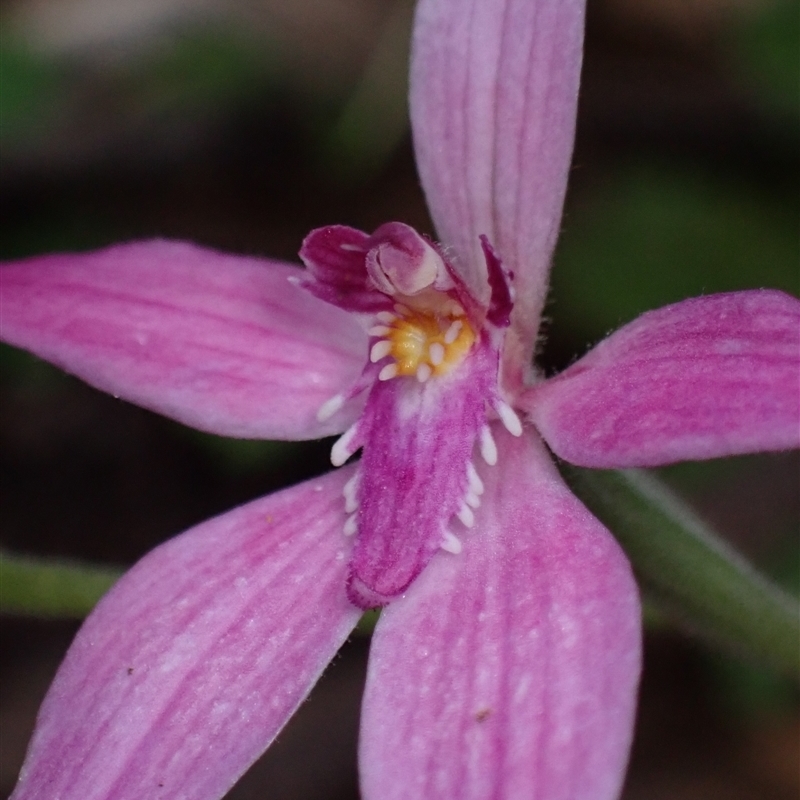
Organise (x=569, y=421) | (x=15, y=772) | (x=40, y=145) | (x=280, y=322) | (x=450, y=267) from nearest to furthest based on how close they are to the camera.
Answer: (x=569, y=421) → (x=450, y=267) → (x=280, y=322) → (x=15, y=772) → (x=40, y=145)

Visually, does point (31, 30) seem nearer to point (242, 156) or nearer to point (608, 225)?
point (242, 156)

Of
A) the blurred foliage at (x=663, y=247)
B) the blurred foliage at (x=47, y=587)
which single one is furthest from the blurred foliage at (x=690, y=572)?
the blurred foliage at (x=663, y=247)

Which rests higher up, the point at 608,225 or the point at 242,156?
the point at 242,156

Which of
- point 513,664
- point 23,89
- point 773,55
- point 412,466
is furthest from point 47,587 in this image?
point 773,55

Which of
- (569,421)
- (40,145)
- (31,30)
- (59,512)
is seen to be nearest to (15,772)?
(59,512)

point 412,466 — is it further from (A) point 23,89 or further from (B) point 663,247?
(A) point 23,89

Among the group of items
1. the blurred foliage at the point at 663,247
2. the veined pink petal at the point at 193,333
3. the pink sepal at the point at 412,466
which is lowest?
the blurred foliage at the point at 663,247

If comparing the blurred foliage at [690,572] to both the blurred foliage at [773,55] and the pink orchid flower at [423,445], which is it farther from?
the blurred foliage at [773,55]

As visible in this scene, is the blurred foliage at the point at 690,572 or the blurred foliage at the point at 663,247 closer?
the blurred foliage at the point at 690,572
